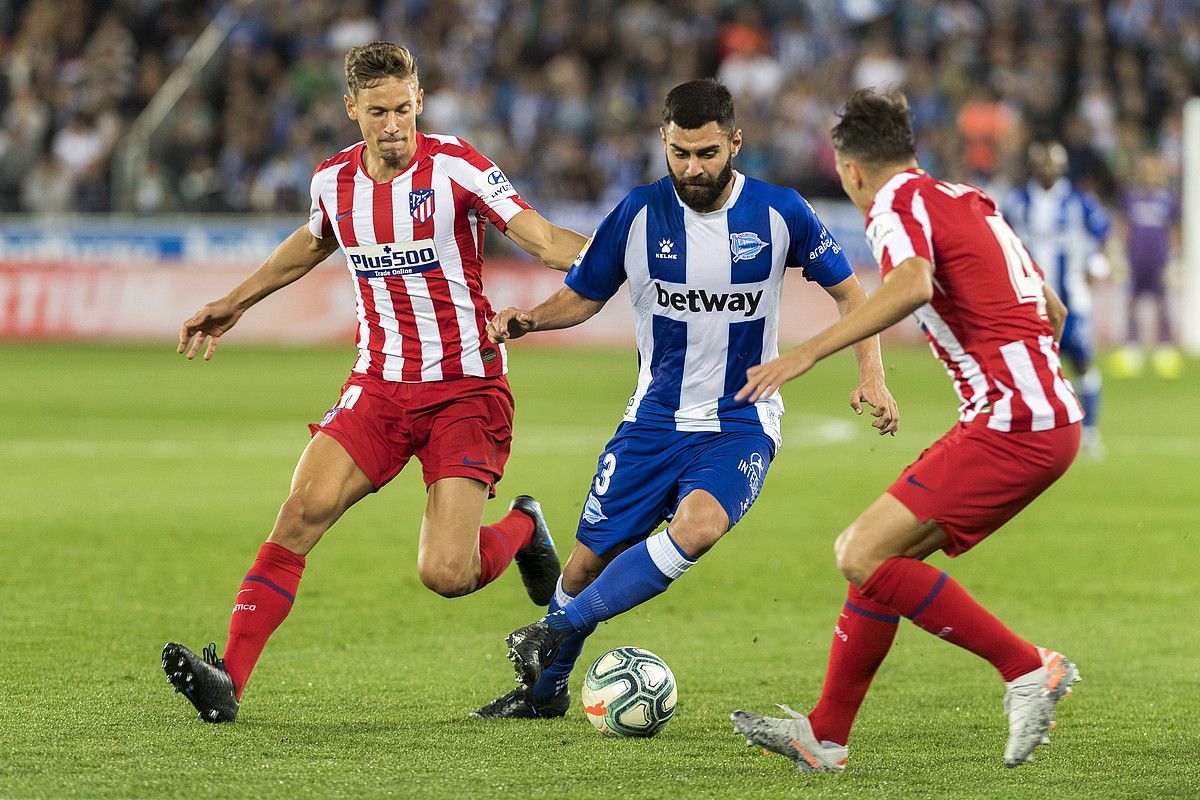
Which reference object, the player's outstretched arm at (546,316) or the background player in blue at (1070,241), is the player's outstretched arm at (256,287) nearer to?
the player's outstretched arm at (546,316)

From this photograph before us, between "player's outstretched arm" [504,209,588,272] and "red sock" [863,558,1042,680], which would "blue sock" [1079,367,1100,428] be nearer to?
"player's outstretched arm" [504,209,588,272]

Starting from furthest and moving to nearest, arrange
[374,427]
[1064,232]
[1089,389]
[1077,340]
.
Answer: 1. [1064,232]
2. [1089,389]
3. [1077,340]
4. [374,427]

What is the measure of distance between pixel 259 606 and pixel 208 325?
3.67 ft

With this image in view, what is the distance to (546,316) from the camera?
5.96 metres

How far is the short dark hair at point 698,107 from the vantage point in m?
5.72

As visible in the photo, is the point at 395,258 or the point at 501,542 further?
the point at 501,542

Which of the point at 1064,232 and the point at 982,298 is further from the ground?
the point at 1064,232

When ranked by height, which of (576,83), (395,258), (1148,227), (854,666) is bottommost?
(854,666)

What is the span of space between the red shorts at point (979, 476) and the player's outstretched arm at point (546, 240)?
1655 mm

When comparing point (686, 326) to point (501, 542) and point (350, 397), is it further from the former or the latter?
point (350, 397)

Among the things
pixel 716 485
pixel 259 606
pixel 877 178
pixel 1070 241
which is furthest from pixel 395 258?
pixel 1070 241

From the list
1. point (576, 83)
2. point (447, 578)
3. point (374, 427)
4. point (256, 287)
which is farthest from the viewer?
point (576, 83)

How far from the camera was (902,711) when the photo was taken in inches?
237

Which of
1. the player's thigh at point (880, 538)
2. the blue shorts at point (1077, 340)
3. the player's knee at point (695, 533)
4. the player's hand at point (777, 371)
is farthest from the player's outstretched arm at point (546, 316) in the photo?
the blue shorts at point (1077, 340)
